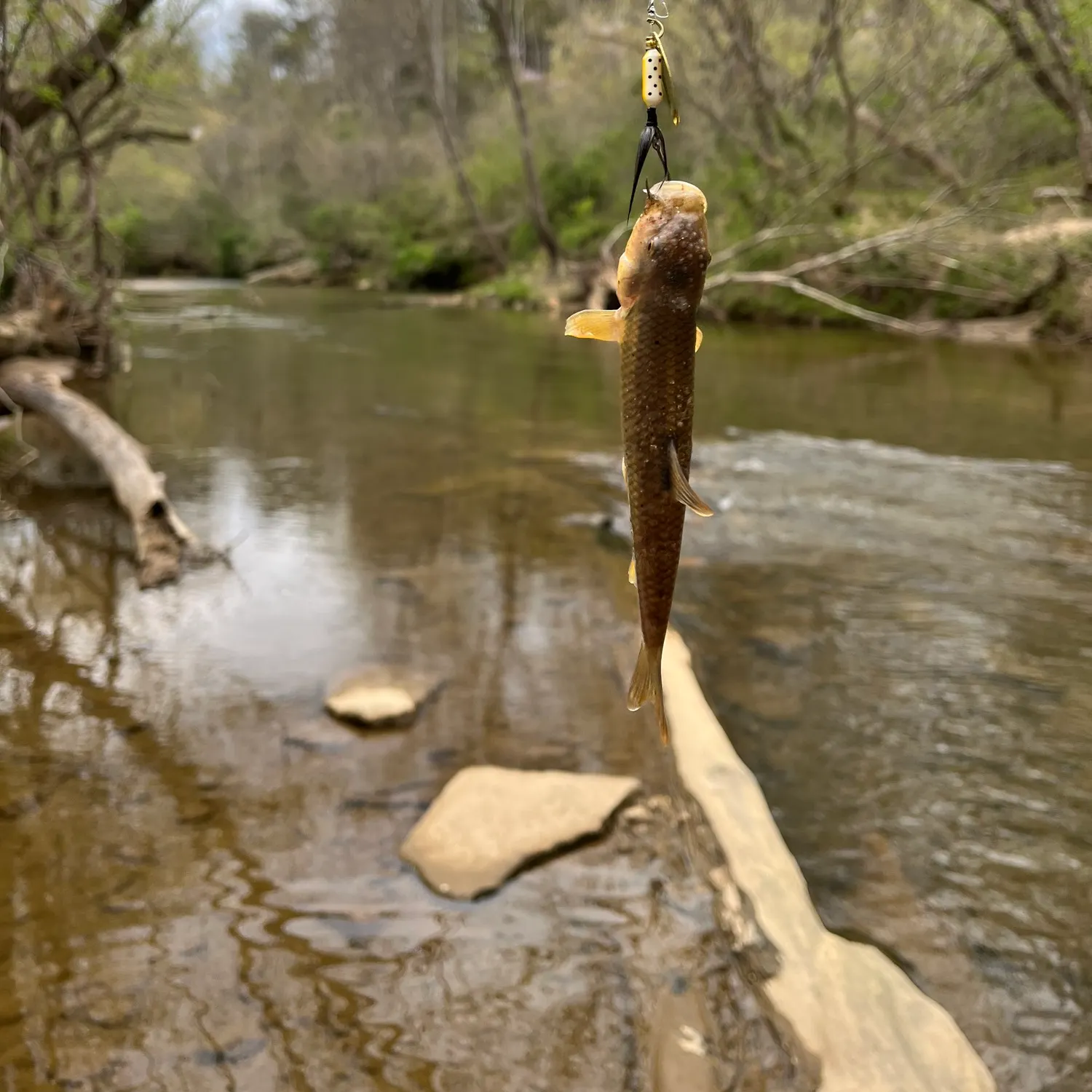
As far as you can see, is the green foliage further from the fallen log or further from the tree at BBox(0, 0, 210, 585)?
the fallen log

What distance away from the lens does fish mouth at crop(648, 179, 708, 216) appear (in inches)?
54.2

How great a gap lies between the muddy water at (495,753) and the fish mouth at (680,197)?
253cm

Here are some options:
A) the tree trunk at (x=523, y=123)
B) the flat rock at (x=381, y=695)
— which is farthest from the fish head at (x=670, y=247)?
the tree trunk at (x=523, y=123)

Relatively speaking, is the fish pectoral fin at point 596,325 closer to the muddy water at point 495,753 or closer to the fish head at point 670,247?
the fish head at point 670,247

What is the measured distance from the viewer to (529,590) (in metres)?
6.94

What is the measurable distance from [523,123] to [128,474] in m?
22.2

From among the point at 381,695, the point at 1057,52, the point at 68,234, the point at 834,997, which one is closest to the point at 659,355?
the point at 834,997

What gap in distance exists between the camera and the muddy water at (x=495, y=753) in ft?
9.96

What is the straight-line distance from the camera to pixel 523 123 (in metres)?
26.5

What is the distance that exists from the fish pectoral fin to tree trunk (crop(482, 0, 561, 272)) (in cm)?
2288

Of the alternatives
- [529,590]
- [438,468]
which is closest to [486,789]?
[529,590]

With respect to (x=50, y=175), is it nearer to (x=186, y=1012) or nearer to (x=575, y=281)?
(x=186, y=1012)

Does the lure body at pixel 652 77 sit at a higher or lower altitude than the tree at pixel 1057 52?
lower

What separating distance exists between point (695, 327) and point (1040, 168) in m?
22.5
